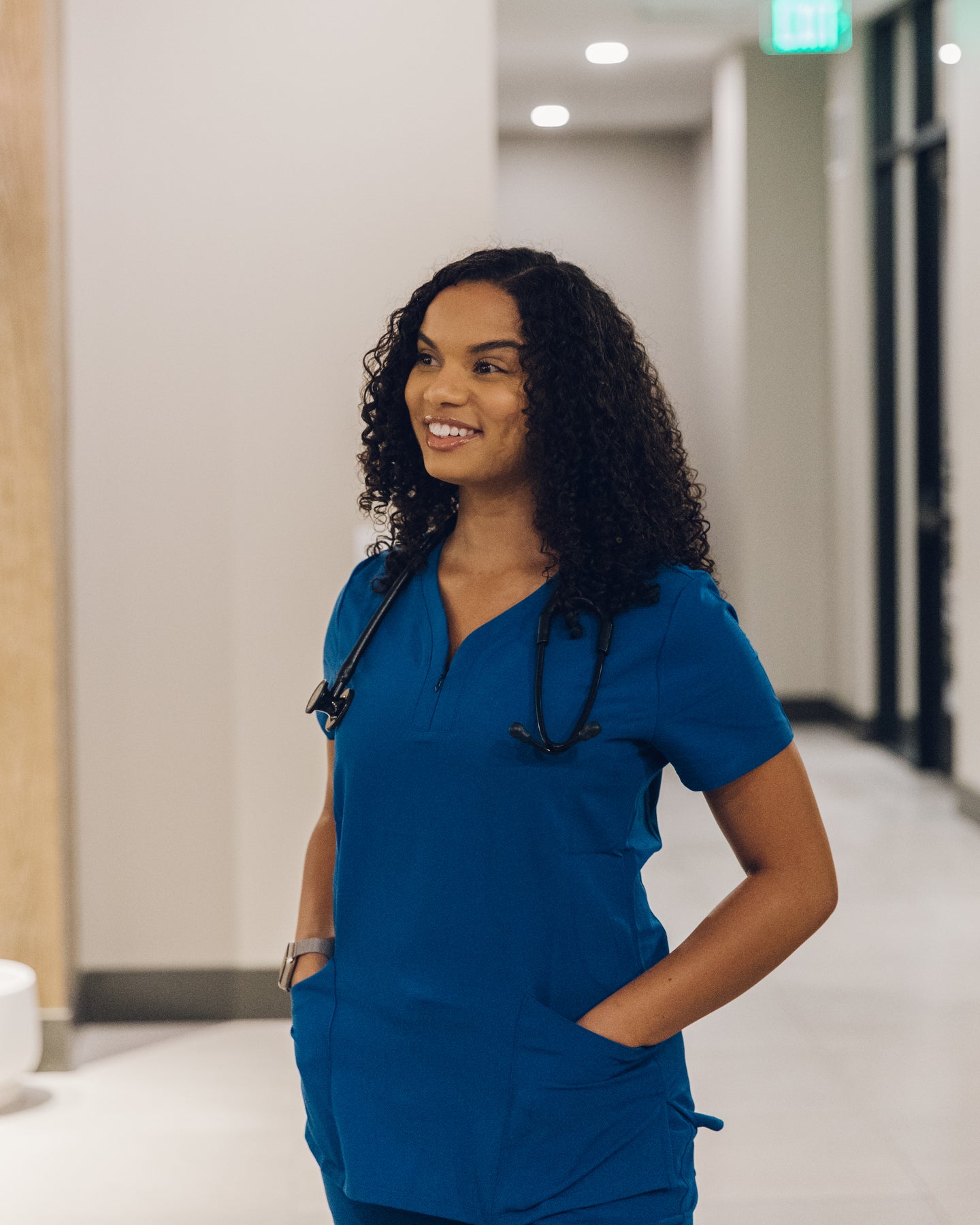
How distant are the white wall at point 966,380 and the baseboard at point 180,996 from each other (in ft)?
10.3

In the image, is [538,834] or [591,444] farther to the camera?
[591,444]

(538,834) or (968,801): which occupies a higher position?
(538,834)

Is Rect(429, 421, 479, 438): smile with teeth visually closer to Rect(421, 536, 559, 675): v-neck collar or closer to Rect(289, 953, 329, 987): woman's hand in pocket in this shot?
Rect(421, 536, 559, 675): v-neck collar

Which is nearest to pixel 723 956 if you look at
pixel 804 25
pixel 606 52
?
pixel 804 25

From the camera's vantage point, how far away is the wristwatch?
131cm

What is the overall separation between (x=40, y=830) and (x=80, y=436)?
3.14ft

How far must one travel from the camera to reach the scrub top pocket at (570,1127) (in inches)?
43.3

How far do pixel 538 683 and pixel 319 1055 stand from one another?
360 mm

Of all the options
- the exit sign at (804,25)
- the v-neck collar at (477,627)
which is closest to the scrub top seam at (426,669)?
the v-neck collar at (477,627)

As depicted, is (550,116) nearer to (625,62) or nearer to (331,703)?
(625,62)

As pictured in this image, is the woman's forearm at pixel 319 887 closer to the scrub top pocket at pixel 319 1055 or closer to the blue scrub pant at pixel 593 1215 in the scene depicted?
the scrub top pocket at pixel 319 1055

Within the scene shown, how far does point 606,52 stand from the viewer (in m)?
7.43

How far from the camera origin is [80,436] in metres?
3.48

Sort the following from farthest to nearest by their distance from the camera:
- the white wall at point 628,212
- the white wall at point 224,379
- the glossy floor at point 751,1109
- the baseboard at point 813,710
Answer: the white wall at point 628,212 → the baseboard at point 813,710 → the white wall at point 224,379 → the glossy floor at point 751,1109
